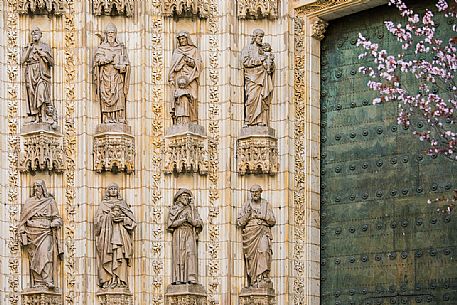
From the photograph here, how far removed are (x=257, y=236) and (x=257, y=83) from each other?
2.54m

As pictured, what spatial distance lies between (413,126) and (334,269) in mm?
2792

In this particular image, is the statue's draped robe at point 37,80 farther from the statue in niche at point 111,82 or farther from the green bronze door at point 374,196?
the green bronze door at point 374,196

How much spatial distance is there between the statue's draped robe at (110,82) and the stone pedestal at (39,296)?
2947mm

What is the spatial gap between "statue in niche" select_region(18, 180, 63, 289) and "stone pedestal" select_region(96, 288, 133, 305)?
30.4 inches

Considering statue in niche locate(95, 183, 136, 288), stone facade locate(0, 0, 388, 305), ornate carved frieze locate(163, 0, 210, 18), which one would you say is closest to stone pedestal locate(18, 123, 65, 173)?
stone facade locate(0, 0, 388, 305)

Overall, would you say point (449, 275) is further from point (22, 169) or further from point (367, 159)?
point (22, 169)

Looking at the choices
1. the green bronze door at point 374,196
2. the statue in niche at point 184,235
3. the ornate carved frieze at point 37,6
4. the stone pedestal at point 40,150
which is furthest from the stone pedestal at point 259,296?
the ornate carved frieze at point 37,6

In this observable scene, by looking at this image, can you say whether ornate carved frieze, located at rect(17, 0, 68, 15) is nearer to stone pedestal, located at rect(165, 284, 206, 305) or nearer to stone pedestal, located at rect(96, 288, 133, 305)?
stone pedestal, located at rect(96, 288, 133, 305)

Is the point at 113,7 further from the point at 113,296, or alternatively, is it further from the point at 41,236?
the point at 113,296

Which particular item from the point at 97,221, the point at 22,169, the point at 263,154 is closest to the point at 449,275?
the point at 263,154

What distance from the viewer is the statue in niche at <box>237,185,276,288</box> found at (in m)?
20.1

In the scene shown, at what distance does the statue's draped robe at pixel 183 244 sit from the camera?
20031 mm

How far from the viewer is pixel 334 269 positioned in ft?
68.0

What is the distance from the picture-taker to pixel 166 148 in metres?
20.5
